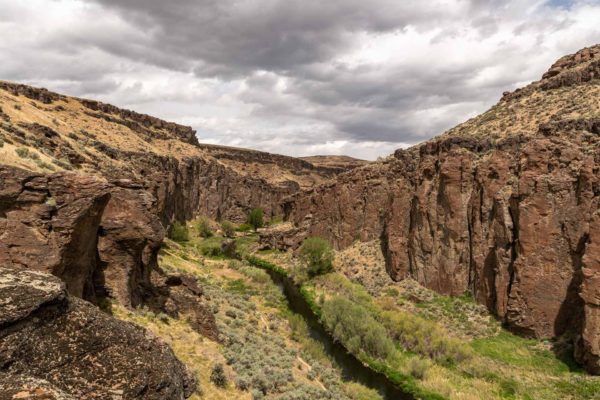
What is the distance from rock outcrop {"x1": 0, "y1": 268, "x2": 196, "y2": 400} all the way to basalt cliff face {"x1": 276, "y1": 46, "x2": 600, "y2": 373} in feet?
98.3

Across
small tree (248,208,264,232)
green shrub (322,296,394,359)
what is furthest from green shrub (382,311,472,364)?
small tree (248,208,264,232)

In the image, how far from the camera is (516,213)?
121 feet

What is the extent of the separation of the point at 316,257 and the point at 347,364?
27.1m

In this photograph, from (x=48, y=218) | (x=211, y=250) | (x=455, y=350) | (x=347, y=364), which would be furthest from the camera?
(x=211, y=250)

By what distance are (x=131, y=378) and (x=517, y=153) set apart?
1661 inches

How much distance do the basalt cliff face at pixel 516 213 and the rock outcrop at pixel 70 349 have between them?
2997 centimetres

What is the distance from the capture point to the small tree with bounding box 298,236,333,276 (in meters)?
59.6

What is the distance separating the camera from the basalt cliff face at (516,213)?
32.1m

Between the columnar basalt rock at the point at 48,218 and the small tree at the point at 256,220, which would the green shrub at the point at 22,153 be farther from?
the small tree at the point at 256,220

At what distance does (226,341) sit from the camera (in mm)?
25781

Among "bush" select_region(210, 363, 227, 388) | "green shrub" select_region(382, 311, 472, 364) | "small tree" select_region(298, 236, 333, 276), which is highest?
"bush" select_region(210, 363, 227, 388)

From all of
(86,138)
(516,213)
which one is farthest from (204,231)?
(516,213)

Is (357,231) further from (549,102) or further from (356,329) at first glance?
(549,102)

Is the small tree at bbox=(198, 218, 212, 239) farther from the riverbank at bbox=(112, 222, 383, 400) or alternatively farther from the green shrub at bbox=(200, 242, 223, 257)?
the riverbank at bbox=(112, 222, 383, 400)
